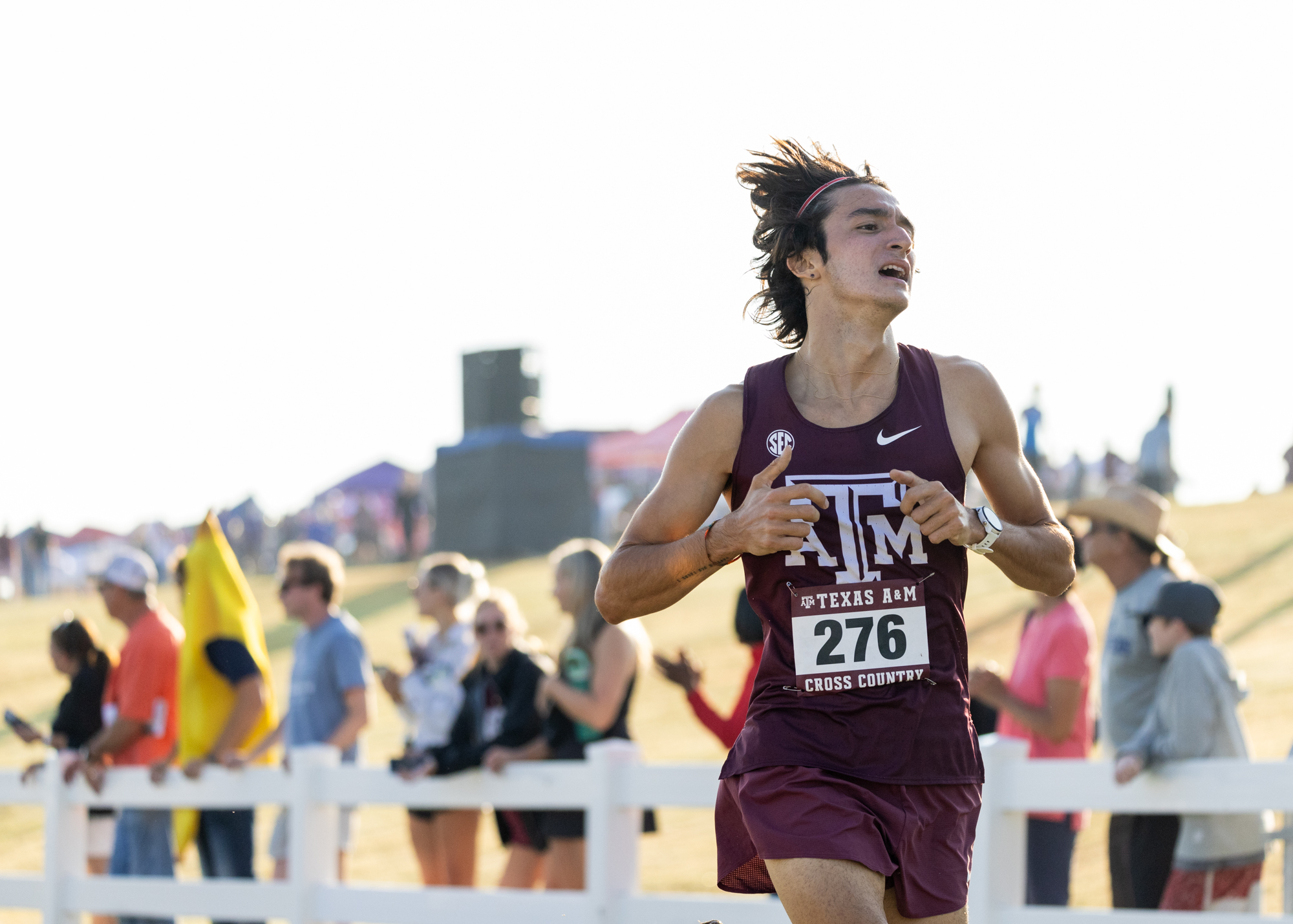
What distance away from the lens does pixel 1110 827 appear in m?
5.89

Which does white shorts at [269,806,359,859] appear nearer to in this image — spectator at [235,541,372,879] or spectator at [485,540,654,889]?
spectator at [235,541,372,879]

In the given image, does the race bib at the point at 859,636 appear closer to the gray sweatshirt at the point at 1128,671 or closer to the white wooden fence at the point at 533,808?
the white wooden fence at the point at 533,808

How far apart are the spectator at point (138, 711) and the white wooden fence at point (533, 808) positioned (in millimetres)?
155

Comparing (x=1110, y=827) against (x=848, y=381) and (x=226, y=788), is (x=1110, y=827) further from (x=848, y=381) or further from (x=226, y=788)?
(x=226, y=788)

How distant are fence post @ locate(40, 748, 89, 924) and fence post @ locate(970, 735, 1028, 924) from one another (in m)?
4.78

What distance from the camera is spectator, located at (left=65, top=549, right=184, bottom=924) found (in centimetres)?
769

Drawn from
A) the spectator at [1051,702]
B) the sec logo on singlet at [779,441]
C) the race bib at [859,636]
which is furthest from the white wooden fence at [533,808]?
the sec logo on singlet at [779,441]

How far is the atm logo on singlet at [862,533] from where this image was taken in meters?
3.36

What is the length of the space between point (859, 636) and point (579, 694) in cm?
358

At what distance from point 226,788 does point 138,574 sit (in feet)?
3.91

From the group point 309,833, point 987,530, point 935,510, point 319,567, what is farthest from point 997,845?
point 319,567

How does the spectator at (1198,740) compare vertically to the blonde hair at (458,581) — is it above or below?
below

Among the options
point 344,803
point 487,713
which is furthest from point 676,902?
point 344,803

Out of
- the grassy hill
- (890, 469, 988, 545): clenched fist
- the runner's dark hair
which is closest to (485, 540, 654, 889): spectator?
the grassy hill
